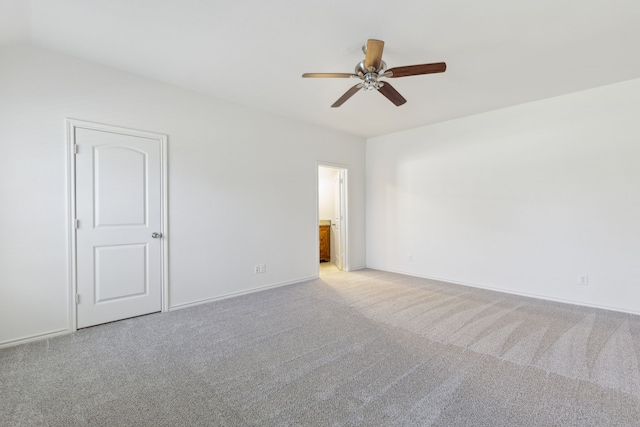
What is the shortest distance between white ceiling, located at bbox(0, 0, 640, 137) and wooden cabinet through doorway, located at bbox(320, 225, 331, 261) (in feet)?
11.6

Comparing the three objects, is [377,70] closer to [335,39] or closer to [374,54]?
[374,54]

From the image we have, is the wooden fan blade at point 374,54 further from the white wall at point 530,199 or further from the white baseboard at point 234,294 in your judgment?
the white baseboard at point 234,294

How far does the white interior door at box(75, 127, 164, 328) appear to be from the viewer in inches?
115

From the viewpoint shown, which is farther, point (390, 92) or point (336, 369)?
point (390, 92)

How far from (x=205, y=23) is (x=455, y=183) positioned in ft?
13.5

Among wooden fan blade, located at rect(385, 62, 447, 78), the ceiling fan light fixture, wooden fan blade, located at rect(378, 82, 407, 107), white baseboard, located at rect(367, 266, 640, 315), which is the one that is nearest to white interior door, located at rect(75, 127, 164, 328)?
the ceiling fan light fixture

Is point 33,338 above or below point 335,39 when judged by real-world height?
below

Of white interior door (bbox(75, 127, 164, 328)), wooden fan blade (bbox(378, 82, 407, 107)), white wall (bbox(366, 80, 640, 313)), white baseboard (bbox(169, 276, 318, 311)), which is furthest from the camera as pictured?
white baseboard (bbox(169, 276, 318, 311))

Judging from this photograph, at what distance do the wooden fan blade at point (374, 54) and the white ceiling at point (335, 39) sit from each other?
0.23 metres

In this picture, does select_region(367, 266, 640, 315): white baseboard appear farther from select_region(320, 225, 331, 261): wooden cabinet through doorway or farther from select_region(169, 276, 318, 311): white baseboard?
select_region(169, 276, 318, 311): white baseboard

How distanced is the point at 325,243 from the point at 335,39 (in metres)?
4.74

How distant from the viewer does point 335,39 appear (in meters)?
2.50

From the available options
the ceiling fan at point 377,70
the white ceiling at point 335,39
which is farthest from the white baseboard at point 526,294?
the ceiling fan at point 377,70

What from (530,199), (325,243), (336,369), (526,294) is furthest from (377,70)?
(325,243)
